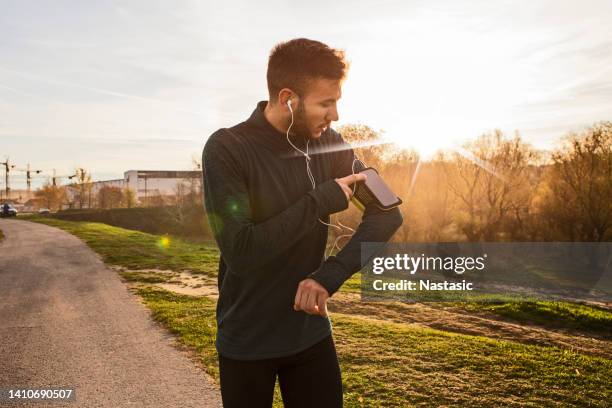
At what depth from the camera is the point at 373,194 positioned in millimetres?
2121

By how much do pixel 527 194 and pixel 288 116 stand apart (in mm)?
47269

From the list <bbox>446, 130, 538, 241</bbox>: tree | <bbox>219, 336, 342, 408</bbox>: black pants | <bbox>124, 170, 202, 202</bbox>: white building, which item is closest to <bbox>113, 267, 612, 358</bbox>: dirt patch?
<bbox>219, 336, 342, 408</bbox>: black pants

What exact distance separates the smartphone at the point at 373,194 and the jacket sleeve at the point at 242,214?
0.64ft

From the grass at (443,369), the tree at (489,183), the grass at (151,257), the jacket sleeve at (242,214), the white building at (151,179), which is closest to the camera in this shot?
the jacket sleeve at (242,214)

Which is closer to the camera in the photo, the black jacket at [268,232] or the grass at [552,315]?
the black jacket at [268,232]

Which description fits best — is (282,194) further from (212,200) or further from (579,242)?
(579,242)

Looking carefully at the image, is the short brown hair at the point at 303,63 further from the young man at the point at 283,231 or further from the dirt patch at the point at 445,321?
the dirt patch at the point at 445,321

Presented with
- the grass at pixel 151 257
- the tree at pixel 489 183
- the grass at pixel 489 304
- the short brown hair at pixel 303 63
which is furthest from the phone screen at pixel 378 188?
the tree at pixel 489 183

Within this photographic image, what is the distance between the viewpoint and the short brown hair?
1.91m

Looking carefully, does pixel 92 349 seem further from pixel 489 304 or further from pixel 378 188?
pixel 489 304

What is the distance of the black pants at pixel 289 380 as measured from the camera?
2043mm

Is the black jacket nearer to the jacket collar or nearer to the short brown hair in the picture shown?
the jacket collar

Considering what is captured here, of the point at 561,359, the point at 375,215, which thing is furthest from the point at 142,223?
the point at 375,215

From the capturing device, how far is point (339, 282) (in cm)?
194
